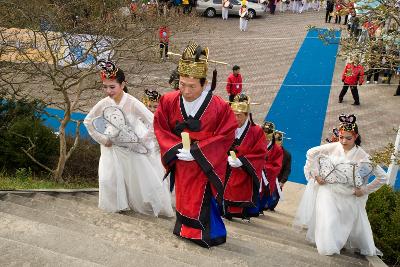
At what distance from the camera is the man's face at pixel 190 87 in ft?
16.0

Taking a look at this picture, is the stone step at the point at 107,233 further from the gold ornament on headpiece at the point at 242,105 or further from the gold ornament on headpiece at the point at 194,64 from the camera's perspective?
the gold ornament on headpiece at the point at 242,105

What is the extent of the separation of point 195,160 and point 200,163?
61 millimetres

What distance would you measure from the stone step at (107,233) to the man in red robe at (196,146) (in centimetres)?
34

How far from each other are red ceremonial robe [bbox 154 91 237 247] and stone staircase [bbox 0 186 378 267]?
0.78 feet

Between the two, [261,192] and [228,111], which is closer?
[228,111]

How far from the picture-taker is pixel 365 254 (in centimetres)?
591

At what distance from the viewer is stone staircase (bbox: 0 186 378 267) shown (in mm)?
3922

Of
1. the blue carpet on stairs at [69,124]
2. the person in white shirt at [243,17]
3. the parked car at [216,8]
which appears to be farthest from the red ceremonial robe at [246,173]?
the parked car at [216,8]

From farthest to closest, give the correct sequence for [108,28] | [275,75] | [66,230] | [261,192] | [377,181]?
[275,75], [108,28], [261,192], [377,181], [66,230]

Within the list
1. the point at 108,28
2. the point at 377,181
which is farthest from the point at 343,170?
the point at 108,28

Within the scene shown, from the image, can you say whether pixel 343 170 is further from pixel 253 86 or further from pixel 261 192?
pixel 253 86

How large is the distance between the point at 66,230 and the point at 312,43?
20247 millimetres

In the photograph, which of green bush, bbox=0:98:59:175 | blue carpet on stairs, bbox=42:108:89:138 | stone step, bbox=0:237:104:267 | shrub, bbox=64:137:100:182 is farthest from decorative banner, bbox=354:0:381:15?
blue carpet on stairs, bbox=42:108:89:138

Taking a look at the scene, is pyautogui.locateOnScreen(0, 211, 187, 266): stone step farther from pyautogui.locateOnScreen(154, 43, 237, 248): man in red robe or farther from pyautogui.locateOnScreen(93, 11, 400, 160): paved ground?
pyautogui.locateOnScreen(93, 11, 400, 160): paved ground
